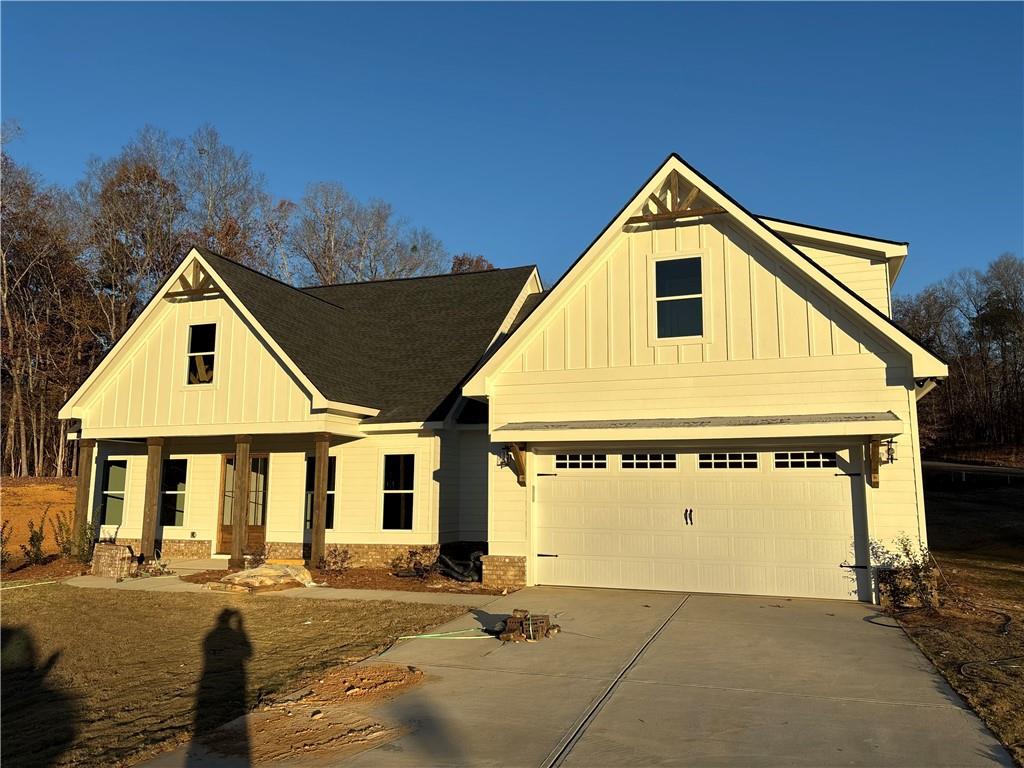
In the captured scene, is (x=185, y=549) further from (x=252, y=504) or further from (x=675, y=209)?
(x=675, y=209)

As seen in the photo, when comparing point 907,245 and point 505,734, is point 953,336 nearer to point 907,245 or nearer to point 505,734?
point 907,245

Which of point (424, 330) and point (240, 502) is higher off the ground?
point (424, 330)

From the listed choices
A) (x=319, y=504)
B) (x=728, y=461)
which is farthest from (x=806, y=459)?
(x=319, y=504)

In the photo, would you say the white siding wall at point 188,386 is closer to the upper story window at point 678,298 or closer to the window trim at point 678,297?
the window trim at point 678,297

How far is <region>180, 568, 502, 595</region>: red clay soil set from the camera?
1298 cm

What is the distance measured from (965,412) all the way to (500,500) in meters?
48.4

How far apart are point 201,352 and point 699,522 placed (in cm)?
1175

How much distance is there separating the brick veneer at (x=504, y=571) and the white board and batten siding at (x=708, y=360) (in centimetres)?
15

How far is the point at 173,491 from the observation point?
59.4 ft

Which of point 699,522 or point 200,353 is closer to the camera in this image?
point 699,522

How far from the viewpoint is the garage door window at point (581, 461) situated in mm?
12906

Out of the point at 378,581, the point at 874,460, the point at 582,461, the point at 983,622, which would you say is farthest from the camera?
the point at 378,581

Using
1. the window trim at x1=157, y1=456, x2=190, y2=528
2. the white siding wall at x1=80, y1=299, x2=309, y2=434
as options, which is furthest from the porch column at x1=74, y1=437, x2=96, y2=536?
the window trim at x1=157, y1=456, x2=190, y2=528

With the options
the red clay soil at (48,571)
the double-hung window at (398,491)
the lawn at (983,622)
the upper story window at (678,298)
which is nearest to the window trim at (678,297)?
the upper story window at (678,298)
